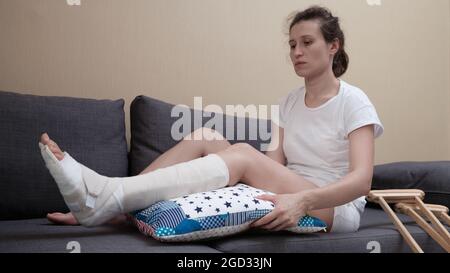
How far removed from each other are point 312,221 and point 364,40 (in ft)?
4.48

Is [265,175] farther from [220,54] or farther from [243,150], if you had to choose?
[220,54]

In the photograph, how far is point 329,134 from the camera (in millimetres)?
1475

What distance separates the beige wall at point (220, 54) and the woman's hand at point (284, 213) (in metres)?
0.89

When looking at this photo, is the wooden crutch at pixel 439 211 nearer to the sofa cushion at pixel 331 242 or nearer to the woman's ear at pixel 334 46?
the sofa cushion at pixel 331 242

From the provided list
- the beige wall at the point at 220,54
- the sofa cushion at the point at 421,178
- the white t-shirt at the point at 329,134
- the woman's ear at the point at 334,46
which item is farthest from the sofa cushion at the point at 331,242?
the beige wall at the point at 220,54

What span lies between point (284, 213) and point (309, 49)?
56 centimetres

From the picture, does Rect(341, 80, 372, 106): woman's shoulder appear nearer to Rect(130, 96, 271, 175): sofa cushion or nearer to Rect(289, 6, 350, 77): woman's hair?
Rect(289, 6, 350, 77): woman's hair

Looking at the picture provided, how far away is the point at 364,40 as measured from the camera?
2.39 meters

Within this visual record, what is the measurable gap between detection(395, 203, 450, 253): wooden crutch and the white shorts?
8.3 inches

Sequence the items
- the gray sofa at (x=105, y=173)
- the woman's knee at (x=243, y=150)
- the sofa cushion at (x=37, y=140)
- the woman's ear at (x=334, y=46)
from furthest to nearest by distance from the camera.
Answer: the woman's ear at (x=334, y=46)
the sofa cushion at (x=37, y=140)
the woman's knee at (x=243, y=150)
the gray sofa at (x=105, y=173)

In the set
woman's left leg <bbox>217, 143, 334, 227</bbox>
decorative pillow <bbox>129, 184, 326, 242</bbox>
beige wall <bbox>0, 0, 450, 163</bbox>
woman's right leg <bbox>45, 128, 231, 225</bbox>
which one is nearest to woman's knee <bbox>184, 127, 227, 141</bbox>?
woman's right leg <bbox>45, 128, 231, 225</bbox>

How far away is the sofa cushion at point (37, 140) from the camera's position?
1474 millimetres

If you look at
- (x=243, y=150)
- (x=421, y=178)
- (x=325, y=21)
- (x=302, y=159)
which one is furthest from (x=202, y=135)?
(x=421, y=178)
